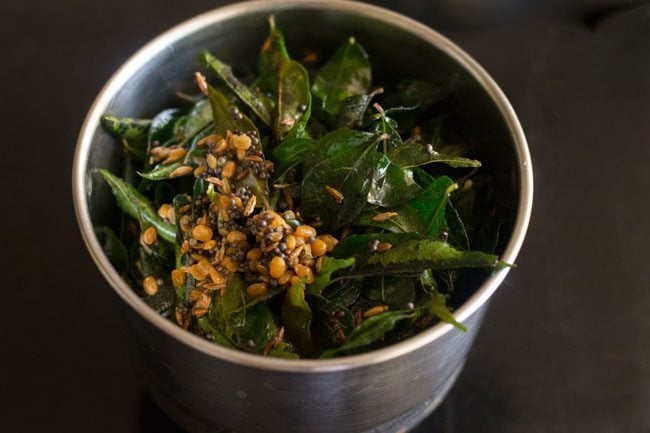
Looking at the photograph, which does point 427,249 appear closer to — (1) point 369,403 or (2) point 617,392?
(1) point 369,403

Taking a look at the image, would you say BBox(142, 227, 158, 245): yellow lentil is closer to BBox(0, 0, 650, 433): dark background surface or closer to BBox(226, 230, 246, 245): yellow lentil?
BBox(226, 230, 246, 245): yellow lentil

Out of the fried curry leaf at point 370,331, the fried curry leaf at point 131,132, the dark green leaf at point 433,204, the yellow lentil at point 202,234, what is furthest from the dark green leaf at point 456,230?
the fried curry leaf at point 131,132

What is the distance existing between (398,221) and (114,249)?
0.96 feet

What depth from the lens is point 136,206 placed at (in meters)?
0.70

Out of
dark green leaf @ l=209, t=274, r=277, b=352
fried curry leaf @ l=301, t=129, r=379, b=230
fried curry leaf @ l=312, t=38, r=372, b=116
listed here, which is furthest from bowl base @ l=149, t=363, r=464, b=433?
fried curry leaf @ l=312, t=38, r=372, b=116

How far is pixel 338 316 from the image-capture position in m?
0.60

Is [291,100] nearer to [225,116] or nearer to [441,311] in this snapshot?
[225,116]

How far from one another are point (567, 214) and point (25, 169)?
2.50ft

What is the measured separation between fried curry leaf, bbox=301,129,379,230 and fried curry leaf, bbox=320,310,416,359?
112 mm

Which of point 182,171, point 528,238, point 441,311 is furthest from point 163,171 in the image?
point 528,238

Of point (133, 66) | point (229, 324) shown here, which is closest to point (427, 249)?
point (229, 324)

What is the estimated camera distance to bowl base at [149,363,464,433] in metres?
0.70

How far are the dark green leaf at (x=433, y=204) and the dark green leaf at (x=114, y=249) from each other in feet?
0.99

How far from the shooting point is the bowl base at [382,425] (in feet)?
2.30
